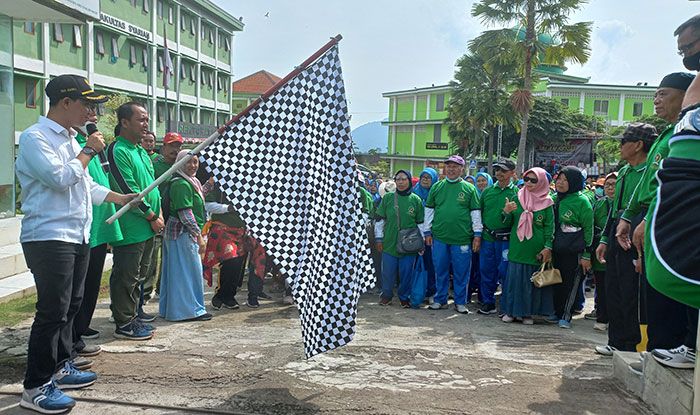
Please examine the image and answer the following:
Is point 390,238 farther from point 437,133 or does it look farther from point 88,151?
point 437,133

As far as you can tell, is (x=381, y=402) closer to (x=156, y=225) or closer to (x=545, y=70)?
(x=156, y=225)

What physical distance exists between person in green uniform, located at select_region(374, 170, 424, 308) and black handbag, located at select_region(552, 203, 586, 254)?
1.77 m

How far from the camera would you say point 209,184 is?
6863 mm

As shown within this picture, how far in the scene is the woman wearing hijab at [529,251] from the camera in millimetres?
6730

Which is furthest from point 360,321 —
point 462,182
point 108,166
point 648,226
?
point 648,226

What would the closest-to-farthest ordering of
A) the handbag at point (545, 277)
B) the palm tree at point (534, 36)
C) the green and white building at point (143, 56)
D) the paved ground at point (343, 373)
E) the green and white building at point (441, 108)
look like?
the paved ground at point (343, 373) → the handbag at point (545, 277) → the palm tree at point (534, 36) → the green and white building at point (143, 56) → the green and white building at point (441, 108)

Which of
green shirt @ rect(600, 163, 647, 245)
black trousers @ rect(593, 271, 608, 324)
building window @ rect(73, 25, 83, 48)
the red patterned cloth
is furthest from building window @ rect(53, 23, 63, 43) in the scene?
green shirt @ rect(600, 163, 647, 245)

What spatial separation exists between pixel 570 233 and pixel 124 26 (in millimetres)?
31968

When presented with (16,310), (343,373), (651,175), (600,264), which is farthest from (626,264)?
(16,310)

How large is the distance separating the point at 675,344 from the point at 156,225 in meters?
4.56

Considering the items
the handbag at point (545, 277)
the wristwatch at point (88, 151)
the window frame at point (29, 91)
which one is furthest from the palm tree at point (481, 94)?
the wristwatch at point (88, 151)

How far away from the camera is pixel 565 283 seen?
22.7 feet

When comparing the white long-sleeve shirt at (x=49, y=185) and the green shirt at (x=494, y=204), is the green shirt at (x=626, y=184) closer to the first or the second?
the green shirt at (x=494, y=204)

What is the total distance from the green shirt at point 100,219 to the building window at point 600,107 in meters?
56.5
